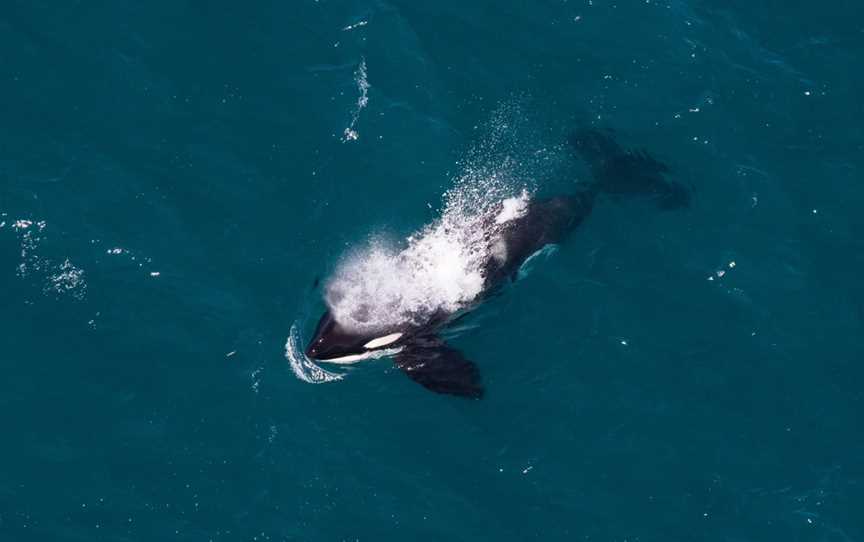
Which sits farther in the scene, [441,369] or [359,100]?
[359,100]

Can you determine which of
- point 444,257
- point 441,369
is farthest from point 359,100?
point 441,369

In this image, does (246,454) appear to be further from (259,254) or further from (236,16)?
(236,16)

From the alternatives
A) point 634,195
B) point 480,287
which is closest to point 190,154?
point 480,287

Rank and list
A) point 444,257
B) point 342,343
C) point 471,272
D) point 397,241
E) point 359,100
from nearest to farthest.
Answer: point 342,343, point 471,272, point 444,257, point 397,241, point 359,100

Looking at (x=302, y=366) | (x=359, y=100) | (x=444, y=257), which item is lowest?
(x=302, y=366)

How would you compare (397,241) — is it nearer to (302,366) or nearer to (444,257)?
(444,257)

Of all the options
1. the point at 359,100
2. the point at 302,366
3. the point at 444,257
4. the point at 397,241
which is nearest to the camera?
the point at 302,366

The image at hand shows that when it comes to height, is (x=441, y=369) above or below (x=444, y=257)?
below
